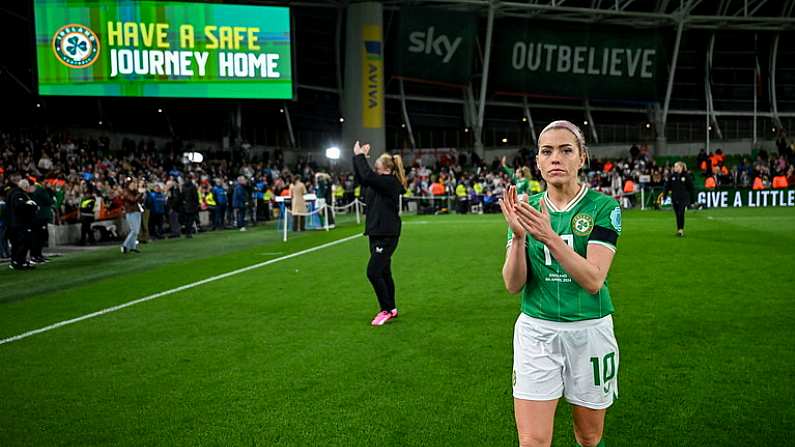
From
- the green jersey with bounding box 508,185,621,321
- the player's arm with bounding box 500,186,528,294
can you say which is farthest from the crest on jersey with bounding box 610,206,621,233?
the player's arm with bounding box 500,186,528,294

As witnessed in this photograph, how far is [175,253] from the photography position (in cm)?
1708

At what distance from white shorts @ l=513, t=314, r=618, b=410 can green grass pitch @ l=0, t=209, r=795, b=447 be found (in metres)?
1.45

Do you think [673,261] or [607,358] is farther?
[673,261]

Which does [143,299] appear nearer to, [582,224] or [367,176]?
[367,176]

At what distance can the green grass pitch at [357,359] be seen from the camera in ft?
15.4

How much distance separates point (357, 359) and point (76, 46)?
78.8ft

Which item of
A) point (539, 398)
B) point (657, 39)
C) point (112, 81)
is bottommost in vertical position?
point (539, 398)

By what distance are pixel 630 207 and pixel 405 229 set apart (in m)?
15.8

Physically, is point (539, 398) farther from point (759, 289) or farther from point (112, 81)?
point (112, 81)

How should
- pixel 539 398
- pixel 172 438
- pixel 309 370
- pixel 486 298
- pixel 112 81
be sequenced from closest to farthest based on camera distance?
pixel 539 398, pixel 172 438, pixel 309 370, pixel 486 298, pixel 112 81

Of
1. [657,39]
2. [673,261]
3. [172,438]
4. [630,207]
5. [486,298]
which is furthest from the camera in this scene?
[657,39]

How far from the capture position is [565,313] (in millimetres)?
3092

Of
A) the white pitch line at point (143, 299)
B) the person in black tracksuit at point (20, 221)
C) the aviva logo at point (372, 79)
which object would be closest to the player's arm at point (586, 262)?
the white pitch line at point (143, 299)

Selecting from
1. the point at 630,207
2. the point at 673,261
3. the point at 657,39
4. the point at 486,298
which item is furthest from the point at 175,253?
the point at 657,39
